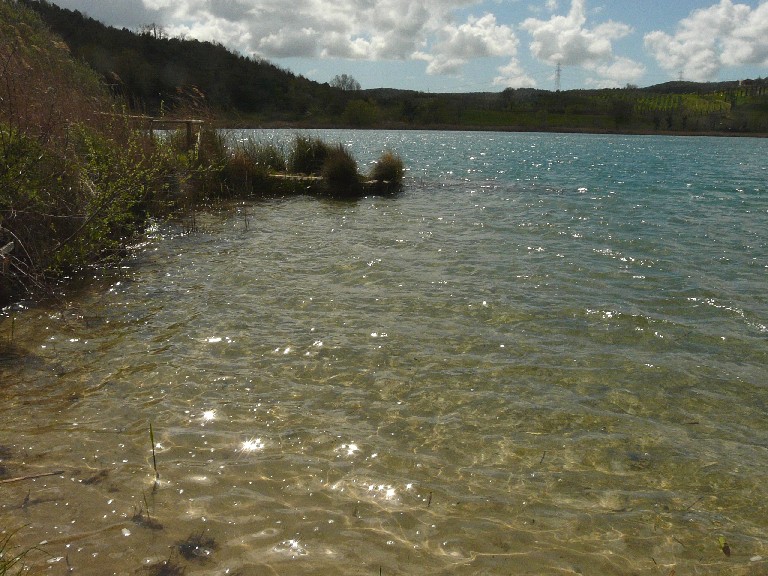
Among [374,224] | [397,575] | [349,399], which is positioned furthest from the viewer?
[374,224]

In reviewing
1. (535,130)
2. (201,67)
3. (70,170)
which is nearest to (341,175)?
(70,170)

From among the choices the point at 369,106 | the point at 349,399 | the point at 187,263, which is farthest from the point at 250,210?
the point at 369,106

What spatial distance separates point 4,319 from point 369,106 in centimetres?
8030

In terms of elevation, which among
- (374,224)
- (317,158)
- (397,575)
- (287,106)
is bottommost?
(397,575)

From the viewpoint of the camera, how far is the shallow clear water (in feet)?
9.43

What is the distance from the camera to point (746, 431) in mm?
4074

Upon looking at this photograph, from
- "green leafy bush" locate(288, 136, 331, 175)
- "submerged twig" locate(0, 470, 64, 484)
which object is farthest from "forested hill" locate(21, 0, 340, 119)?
→ "submerged twig" locate(0, 470, 64, 484)

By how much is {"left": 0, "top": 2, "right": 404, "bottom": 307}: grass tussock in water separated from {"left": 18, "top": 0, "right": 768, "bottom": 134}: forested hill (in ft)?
71.0

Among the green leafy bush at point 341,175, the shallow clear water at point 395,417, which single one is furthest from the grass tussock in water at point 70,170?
the green leafy bush at point 341,175

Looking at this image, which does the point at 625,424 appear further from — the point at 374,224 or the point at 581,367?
the point at 374,224

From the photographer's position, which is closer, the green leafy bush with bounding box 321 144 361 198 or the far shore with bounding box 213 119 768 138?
the green leafy bush with bounding box 321 144 361 198

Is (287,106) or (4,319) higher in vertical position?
(287,106)

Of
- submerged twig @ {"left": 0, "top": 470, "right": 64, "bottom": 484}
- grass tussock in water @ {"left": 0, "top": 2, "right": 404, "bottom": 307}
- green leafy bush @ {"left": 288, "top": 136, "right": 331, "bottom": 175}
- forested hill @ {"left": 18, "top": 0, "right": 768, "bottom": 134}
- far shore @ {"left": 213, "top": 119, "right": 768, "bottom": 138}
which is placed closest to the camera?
submerged twig @ {"left": 0, "top": 470, "right": 64, "bottom": 484}

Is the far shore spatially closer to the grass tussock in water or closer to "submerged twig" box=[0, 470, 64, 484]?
the grass tussock in water
